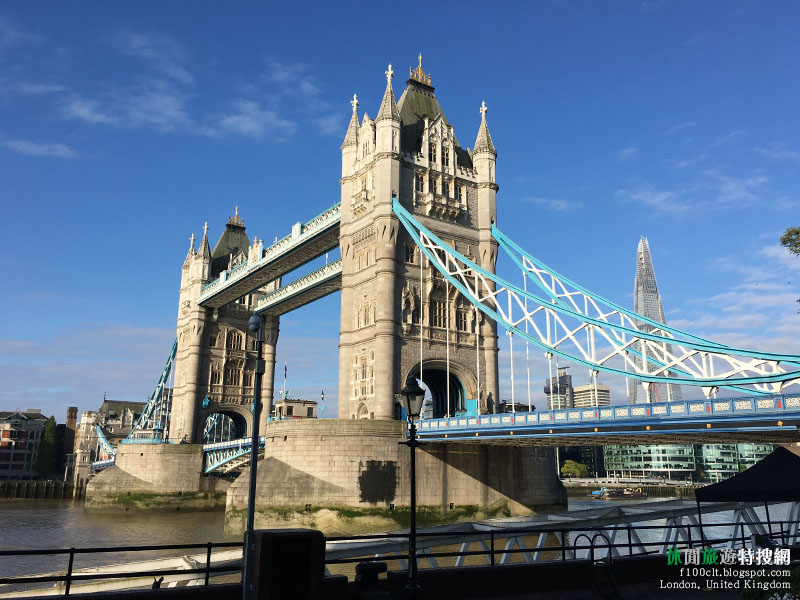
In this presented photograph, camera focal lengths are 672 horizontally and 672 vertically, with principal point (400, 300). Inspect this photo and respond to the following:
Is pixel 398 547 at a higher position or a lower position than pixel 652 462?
lower

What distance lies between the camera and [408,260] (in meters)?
46.1

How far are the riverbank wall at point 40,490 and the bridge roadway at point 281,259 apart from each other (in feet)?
118

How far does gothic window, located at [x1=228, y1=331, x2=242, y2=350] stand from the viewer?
76.8 metres

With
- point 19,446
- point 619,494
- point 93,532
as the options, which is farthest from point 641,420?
point 19,446

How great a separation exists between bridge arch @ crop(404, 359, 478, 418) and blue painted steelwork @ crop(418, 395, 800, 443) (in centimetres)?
855

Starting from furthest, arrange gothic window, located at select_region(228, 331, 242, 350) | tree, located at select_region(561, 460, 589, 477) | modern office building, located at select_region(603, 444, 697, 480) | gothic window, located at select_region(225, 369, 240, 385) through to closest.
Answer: tree, located at select_region(561, 460, 589, 477)
modern office building, located at select_region(603, 444, 697, 480)
gothic window, located at select_region(228, 331, 242, 350)
gothic window, located at select_region(225, 369, 240, 385)

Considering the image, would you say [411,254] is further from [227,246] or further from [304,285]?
[227,246]

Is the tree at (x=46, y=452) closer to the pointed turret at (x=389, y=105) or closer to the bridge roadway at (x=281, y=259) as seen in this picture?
the bridge roadway at (x=281, y=259)

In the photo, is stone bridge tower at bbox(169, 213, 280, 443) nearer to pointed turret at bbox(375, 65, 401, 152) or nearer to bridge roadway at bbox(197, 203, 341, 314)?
bridge roadway at bbox(197, 203, 341, 314)

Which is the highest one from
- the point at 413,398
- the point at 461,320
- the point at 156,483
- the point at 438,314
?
the point at 438,314

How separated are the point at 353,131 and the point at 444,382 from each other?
20202 mm

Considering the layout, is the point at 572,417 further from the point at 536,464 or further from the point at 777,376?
the point at 536,464

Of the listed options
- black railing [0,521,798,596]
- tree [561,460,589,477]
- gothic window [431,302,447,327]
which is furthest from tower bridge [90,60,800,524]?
tree [561,460,589,477]

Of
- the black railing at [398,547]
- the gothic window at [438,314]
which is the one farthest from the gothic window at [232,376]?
the black railing at [398,547]
